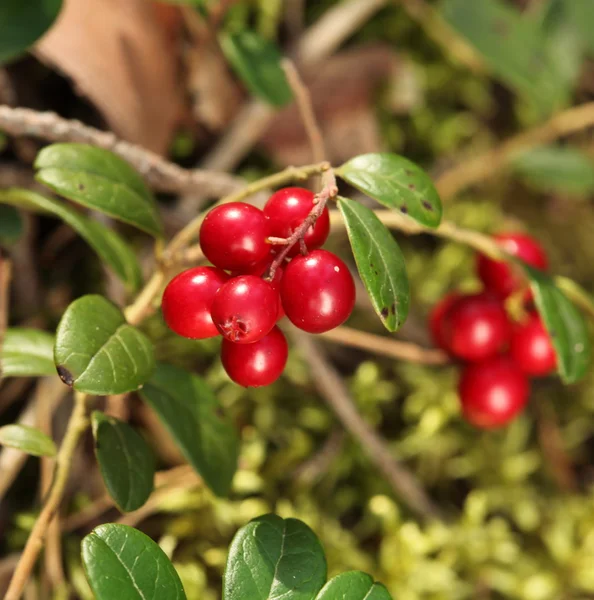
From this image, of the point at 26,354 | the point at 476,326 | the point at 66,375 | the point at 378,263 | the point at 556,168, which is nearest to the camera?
the point at 66,375

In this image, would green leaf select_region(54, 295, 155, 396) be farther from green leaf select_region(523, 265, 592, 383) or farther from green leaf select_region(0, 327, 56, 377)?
green leaf select_region(523, 265, 592, 383)

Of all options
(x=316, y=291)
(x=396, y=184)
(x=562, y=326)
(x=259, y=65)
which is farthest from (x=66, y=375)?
(x=259, y=65)

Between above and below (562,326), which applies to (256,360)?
above

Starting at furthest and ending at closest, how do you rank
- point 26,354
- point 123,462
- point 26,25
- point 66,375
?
point 26,25
point 26,354
point 123,462
point 66,375

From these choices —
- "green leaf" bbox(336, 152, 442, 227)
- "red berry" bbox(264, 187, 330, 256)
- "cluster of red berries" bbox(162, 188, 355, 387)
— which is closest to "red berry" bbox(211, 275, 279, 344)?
"cluster of red berries" bbox(162, 188, 355, 387)

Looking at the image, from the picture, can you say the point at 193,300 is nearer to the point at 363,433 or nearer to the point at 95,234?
the point at 95,234

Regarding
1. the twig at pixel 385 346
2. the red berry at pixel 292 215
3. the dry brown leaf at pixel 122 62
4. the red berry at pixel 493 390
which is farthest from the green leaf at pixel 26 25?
the red berry at pixel 493 390
